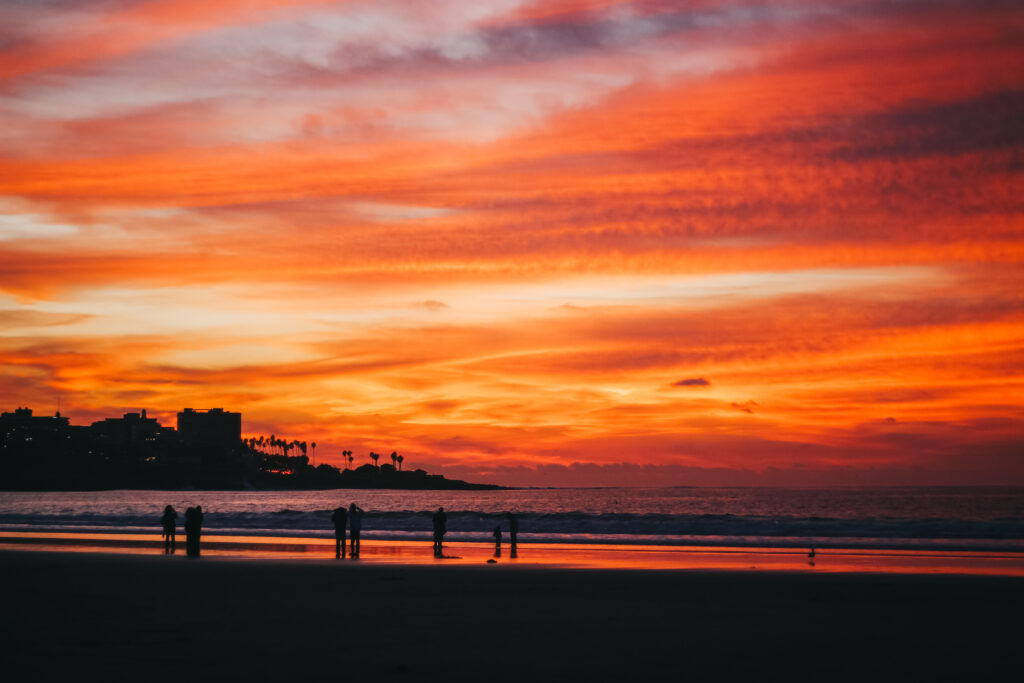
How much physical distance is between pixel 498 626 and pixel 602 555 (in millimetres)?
22624

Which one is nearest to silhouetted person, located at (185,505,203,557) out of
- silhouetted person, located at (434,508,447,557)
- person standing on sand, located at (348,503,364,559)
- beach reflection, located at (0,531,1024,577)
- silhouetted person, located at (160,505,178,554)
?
beach reflection, located at (0,531,1024,577)

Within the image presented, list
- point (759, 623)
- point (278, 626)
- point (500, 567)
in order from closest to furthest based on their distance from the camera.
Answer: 1. point (278, 626)
2. point (759, 623)
3. point (500, 567)

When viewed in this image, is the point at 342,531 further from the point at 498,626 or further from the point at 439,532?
the point at 498,626

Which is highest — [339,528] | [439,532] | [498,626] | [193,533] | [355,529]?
[339,528]

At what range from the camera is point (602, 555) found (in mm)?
40656

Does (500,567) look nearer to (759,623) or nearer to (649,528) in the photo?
(759,623)

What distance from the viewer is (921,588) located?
27.4 m

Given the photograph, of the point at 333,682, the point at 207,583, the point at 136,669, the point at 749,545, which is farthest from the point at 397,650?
the point at 749,545

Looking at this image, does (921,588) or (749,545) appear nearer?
(921,588)

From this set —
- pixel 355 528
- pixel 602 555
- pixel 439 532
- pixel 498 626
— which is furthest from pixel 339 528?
pixel 498 626

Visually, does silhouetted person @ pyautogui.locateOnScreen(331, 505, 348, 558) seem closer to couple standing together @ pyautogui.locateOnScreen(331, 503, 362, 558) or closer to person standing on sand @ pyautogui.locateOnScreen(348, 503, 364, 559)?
couple standing together @ pyautogui.locateOnScreen(331, 503, 362, 558)

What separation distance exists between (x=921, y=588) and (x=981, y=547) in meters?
24.8

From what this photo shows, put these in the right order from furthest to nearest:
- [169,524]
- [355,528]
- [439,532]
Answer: [169,524] < [439,532] < [355,528]

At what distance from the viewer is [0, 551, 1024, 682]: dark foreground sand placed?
14344mm
